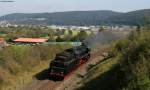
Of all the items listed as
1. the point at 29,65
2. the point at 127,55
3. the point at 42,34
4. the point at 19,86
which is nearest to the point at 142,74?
the point at 127,55

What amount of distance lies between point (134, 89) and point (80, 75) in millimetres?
18917

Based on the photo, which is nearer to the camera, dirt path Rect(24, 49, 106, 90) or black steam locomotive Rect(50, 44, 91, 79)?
dirt path Rect(24, 49, 106, 90)

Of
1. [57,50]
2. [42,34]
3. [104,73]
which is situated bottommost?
[42,34]

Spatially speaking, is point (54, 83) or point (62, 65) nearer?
point (54, 83)

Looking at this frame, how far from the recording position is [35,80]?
3528cm

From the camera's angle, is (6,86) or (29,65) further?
(29,65)

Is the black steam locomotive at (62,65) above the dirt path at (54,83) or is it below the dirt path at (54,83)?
above

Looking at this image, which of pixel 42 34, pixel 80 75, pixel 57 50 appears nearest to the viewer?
pixel 80 75

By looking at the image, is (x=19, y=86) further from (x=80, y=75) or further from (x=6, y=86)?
(x=80, y=75)

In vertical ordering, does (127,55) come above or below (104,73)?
above

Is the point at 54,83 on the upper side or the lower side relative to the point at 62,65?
lower

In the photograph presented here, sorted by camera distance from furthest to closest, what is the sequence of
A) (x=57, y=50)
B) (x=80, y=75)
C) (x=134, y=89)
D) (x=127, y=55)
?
(x=57, y=50)
(x=80, y=75)
(x=127, y=55)
(x=134, y=89)

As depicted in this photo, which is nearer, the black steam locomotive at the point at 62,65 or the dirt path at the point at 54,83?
the dirt path at the point at 54,83

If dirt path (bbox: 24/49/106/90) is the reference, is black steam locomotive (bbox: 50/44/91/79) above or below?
above
